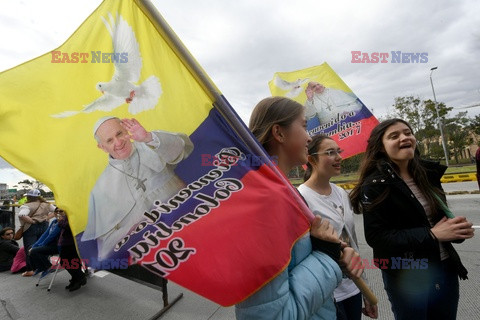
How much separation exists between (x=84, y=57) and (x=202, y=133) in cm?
68

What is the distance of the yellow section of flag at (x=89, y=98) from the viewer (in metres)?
1.24

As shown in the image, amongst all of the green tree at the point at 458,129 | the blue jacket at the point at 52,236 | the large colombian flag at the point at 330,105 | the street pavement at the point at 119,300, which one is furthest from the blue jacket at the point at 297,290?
the green tree at the point at 458,129

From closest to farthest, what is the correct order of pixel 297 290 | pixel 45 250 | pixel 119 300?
1. pixel 297 290
2. pixel 119 300
3. pixel 45 250

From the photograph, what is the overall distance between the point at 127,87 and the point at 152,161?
1.23ft

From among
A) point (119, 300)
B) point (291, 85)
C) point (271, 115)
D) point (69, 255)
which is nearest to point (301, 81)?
point (291, 85)

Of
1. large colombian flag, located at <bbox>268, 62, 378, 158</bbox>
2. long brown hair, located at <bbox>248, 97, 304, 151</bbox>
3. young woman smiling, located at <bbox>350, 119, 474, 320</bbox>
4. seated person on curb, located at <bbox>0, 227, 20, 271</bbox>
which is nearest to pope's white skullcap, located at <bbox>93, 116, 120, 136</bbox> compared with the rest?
long brown hair, located at <bbox>248, 97, 304, 151</bbox>

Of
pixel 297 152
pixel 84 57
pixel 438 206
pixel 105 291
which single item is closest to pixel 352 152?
pixel 438 206

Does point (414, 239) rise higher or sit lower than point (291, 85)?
lower

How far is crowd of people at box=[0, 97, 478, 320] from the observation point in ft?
3.57

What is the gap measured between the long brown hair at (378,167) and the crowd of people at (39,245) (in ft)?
14.4

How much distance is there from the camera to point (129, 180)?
121cm

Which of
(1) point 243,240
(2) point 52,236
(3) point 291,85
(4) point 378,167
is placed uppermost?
(3) point 291,85

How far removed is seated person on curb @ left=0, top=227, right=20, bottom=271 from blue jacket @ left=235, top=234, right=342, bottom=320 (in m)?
6.91

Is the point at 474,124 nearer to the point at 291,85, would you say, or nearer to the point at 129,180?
the point at 291,85
